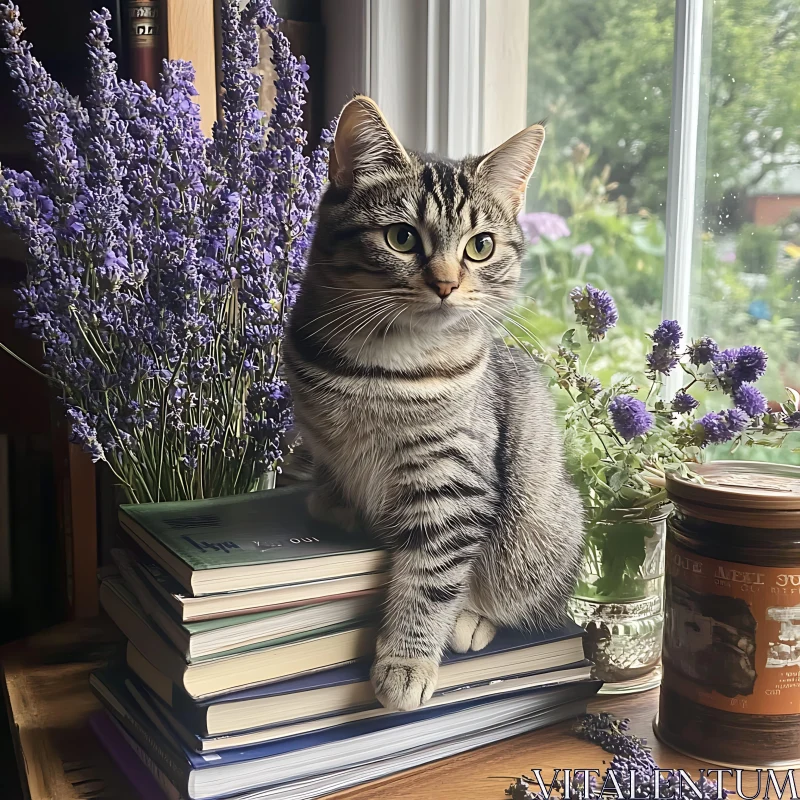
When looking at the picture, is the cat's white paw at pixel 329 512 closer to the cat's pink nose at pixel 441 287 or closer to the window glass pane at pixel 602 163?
the cat's pink nose at pixel 441 287

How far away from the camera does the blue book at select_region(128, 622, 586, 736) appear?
735 millimetres

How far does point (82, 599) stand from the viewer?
1229mm

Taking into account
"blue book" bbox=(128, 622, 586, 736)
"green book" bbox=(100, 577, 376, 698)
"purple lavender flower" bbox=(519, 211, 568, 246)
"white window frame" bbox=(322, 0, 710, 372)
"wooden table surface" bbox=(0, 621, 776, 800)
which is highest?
"white window frame" bbox=(322, 0, 710, 372)

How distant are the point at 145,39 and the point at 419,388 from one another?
0.67m

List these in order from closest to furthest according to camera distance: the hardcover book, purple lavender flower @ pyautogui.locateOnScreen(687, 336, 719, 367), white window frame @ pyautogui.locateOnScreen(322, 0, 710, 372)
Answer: the hardcover book
purple lavender flower @ pyautogui.locateOnScreen(687, 336, 719, 367)
white window frame @ pyautogui.locateOnScreen(322, 0, 710, 372)

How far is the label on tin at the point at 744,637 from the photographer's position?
751mm

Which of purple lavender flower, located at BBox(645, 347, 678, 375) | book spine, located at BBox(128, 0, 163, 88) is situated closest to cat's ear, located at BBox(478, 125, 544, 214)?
purple lavender flower, located at BBox(645, 347, 678, 375)

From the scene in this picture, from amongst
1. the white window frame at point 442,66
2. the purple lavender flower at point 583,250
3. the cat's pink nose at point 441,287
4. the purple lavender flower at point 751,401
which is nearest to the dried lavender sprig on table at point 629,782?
the purple lavender flower at point 751,401

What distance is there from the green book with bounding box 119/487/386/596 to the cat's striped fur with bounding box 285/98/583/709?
4cm

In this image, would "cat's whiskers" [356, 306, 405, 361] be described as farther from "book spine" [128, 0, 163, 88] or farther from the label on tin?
"book spine" [128, 0, 163, 88]

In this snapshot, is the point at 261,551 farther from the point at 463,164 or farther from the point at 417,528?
the point at 463,164

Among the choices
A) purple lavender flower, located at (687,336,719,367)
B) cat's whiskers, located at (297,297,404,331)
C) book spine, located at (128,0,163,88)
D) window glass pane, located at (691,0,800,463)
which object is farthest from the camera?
book spine, located at (128,0,163,88)

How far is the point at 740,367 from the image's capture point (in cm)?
89

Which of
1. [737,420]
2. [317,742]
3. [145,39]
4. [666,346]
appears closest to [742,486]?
[737,420]
